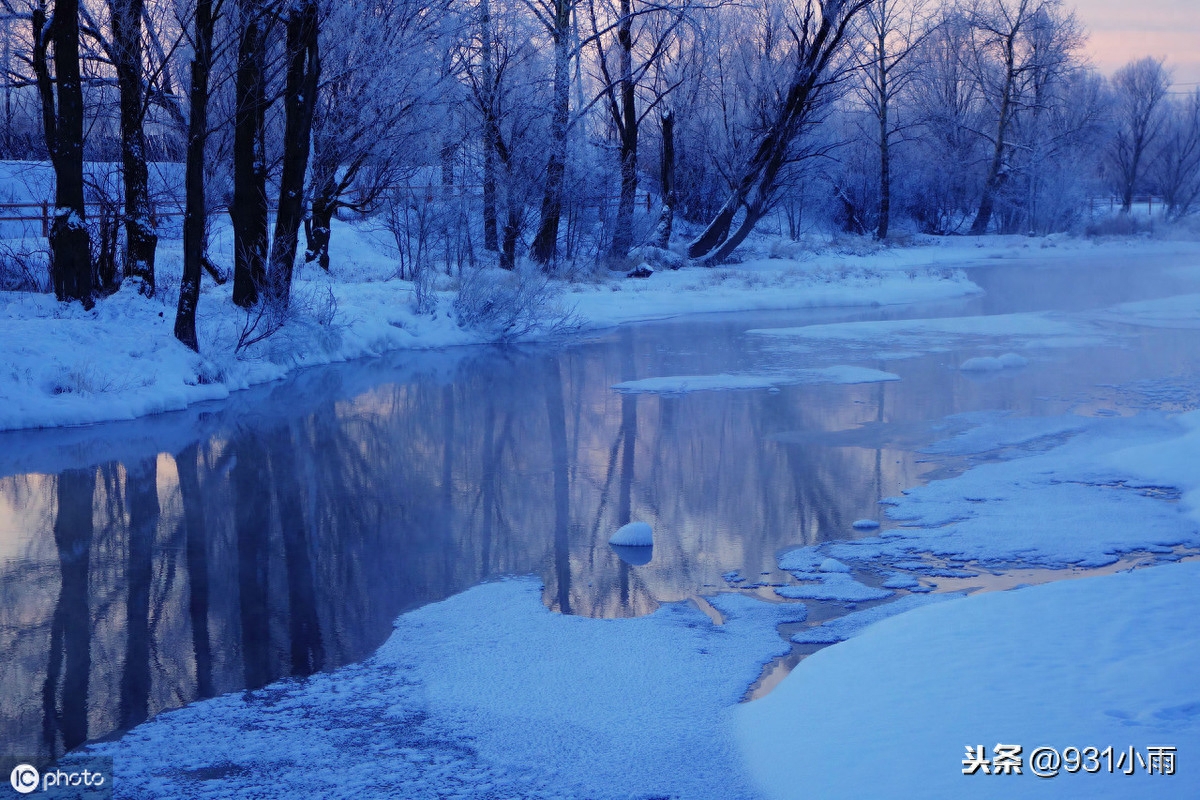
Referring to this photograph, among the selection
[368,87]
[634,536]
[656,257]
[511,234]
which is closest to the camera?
[634,536]

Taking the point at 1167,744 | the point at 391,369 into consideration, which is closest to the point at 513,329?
the point at 391,369

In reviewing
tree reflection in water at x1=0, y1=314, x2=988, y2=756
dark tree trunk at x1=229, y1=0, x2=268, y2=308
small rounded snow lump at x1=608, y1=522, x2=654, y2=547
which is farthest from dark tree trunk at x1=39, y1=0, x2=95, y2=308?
small rounded snow lump at x1=608, y1=522, x2=654, y2=547

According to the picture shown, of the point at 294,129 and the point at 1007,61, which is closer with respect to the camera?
the point at 294,129

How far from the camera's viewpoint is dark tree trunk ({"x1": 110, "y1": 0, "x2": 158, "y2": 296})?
13.7 metres

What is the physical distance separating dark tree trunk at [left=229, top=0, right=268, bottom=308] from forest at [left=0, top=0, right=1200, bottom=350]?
0.04 metres

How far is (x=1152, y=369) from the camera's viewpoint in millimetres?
13438

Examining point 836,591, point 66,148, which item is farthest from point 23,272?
point 836,591

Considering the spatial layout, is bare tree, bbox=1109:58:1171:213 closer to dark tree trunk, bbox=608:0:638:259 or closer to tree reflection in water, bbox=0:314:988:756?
dark tree trunk, bbox=608:0:638:259

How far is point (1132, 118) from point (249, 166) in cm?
5496

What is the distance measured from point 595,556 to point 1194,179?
188 feet

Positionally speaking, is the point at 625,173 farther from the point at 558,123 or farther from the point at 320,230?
the point at 320,230

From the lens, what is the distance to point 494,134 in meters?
23.3

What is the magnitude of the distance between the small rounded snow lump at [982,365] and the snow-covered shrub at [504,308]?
7.53 metres

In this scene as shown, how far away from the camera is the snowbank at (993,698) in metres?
3.49
